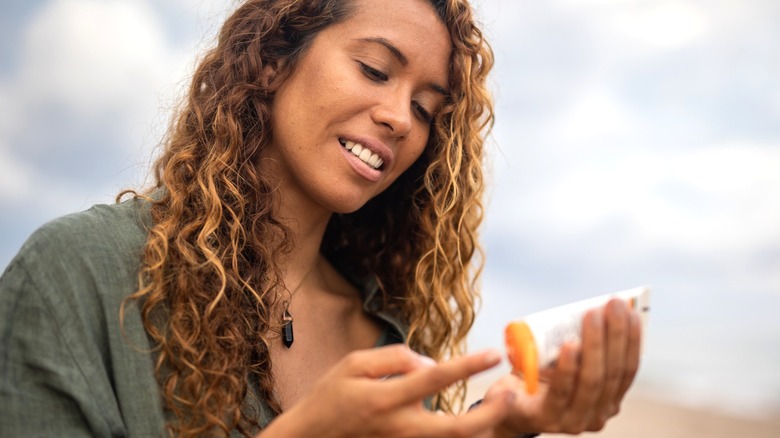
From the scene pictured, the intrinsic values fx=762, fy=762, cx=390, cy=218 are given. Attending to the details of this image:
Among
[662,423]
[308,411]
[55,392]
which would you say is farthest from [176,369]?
[662,423]

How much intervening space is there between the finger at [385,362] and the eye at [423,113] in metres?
1.24

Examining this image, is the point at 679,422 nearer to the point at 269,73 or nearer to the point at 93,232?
the point at 269,73

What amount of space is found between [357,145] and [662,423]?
665 centimetres

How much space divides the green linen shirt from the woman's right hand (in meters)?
0.62

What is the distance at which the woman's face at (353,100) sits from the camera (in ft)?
7.44

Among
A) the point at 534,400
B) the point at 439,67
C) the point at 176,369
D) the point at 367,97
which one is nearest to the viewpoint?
the point at 534,400

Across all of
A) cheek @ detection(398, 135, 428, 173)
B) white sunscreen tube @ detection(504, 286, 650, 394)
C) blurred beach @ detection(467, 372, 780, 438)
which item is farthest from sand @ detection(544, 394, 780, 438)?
white sunscreen tube @ detection(504, 286, 650, 394)

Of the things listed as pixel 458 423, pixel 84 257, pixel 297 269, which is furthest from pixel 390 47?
pixel 458 423

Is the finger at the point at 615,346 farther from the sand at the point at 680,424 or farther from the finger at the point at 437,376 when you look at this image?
the sand at the point at 680,424

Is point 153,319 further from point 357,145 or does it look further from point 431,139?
point 431,139

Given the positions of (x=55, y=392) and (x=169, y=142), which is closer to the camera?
(x=55, y=392)

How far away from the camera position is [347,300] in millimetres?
2844

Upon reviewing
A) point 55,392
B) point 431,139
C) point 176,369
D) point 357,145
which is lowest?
point 55,392

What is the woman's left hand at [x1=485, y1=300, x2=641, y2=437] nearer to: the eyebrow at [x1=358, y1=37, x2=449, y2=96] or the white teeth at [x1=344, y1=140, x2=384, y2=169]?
the white teeth at [x1=344, y1=140, x2=384, y2=169]
